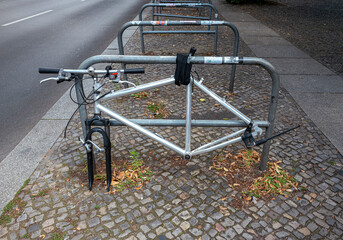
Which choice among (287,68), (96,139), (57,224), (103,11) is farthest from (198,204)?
(103,11)

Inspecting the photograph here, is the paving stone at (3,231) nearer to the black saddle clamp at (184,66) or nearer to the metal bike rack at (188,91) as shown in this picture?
the metal bike rack at (188,91)

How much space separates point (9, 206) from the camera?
114 inches

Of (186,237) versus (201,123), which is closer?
(186,237)

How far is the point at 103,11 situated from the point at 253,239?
13639 mm

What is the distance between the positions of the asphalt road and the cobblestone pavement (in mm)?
1209

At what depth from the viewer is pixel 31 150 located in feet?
12.4

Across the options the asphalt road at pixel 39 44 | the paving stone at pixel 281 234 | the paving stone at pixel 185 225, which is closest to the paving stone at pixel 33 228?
the paving stone at pixel 185 225

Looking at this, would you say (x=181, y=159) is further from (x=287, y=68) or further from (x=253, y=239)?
(x=287, y=68)

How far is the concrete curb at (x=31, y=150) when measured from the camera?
3201 millimetres

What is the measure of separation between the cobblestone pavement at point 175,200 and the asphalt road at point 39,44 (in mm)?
1209

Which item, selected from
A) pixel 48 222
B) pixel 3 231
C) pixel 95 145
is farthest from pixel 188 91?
pixel 3 231

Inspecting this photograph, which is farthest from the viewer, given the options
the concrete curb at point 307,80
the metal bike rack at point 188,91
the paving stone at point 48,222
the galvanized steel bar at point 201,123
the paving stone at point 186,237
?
the concrete curb at point 307,80

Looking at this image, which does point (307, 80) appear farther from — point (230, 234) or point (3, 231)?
point (3, 231)

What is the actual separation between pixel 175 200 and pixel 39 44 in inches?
296
